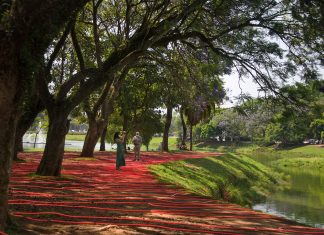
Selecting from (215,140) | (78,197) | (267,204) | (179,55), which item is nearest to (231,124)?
(215,140)

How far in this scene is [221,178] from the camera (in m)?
21.8

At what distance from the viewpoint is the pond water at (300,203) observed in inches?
683

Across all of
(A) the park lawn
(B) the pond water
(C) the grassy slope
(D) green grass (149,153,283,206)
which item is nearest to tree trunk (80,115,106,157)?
(D) green grass (149,153,283,206)

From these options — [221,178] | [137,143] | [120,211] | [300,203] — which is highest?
[137,143]

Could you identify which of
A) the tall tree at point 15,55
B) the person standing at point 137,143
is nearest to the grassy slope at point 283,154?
the person standing at point 137,143

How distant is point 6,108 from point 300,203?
1877 cm

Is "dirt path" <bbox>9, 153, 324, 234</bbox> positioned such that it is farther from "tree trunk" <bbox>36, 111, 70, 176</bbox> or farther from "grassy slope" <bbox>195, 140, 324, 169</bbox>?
"grassy slope" <bbox>195, 140, 324, 169</bbox>

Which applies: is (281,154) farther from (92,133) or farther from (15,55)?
(15,55)

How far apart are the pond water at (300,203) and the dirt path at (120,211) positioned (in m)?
8.02

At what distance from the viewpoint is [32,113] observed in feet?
48.5

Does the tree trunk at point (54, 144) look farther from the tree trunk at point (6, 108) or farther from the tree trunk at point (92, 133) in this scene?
the tree trunk at point (92, 133)

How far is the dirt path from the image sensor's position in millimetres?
6266

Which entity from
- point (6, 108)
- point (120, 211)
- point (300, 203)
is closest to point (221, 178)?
point (300, 203)

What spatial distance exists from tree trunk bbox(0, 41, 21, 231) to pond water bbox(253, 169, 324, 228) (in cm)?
1312
